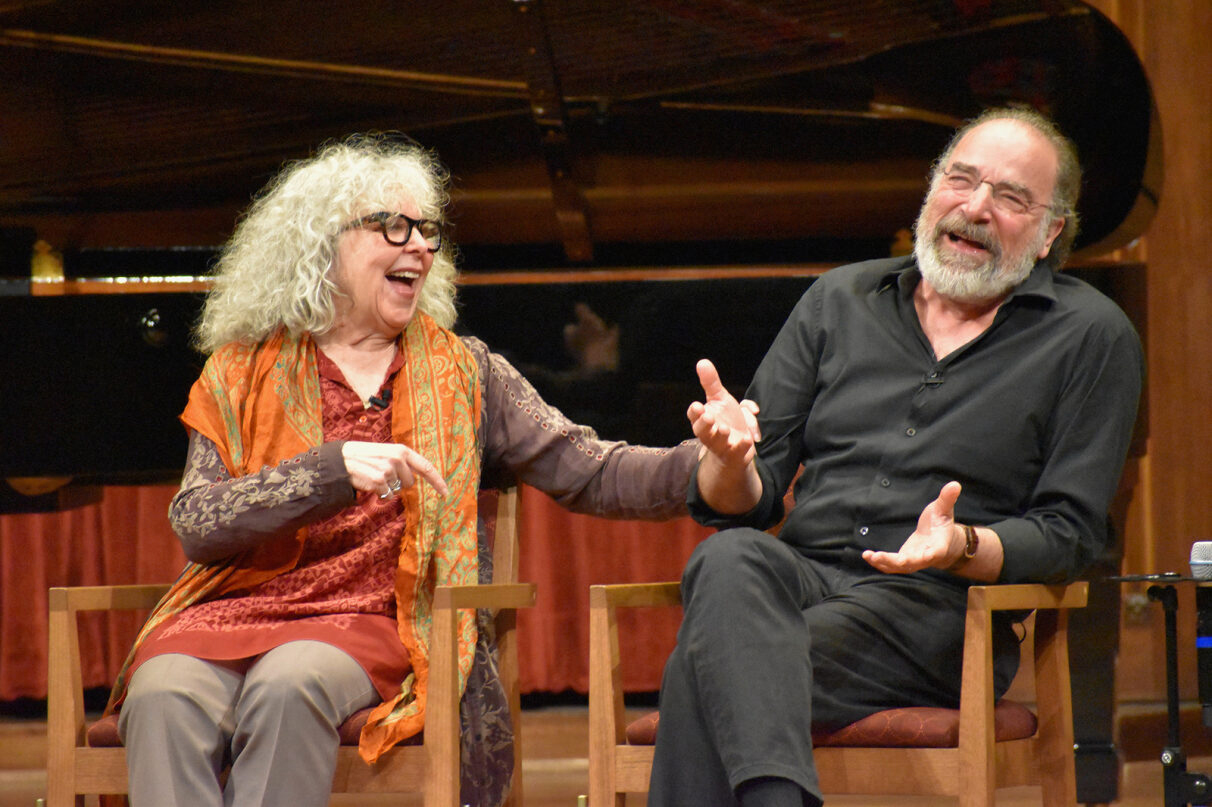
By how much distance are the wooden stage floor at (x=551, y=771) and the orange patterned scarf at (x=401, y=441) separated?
4.54 feet

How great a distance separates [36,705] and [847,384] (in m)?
3.32

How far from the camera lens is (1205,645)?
2.45 meters

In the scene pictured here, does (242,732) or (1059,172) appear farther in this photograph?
(1059,172)

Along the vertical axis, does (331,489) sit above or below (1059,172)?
below

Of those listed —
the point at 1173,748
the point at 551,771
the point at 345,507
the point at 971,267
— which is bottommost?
the point at 551,771

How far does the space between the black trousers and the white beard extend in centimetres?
50

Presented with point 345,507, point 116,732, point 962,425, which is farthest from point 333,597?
point 962,425

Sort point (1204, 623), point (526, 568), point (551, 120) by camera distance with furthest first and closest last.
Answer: point (526, 568), point (551, 120), point (1204, 623)

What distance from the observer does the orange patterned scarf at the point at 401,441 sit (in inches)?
88.6

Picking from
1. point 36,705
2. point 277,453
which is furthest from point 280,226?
point 36,705

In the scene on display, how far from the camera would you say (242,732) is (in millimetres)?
2023

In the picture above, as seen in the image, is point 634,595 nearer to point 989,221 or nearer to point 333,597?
point 333,597

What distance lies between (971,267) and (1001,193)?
16cm

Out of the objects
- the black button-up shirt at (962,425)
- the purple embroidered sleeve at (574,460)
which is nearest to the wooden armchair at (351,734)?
the purple embroidered sleeve at (574,460)
